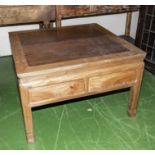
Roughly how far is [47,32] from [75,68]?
0.57m

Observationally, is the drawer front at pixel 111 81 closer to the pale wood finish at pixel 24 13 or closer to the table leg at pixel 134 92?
the table leg at pixel 134 92

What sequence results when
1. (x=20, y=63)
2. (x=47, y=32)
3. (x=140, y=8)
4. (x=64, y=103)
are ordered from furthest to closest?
(x=140, y=8) < (x=64, y=103) < (x=47, y=32) < (x=20, y=63)

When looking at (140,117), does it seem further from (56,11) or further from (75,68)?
(56,11)

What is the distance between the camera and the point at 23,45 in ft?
4.79

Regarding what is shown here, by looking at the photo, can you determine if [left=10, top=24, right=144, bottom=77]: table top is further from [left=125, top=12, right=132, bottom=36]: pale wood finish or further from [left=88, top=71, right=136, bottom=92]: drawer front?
[left=125, top=12, right=132, bottom=36]: pale wood finish

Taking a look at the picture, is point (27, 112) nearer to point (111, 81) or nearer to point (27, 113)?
point (27, 113)

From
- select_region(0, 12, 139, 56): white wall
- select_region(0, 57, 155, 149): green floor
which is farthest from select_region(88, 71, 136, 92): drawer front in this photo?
select_region(0, 12, 139, 56): white wall

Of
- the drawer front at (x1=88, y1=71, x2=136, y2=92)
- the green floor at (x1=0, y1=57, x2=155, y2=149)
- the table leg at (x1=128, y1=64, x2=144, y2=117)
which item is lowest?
the green floor at (x1=0, y1=57, x2=155, y2=149)

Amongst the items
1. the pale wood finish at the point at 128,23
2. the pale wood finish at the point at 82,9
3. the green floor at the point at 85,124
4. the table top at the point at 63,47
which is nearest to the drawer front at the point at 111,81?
the table top at the point at 63,47

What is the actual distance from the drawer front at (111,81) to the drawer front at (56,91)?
0.23ft

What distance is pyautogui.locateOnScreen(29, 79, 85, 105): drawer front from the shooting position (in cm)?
124

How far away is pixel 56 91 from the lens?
4.20 ft

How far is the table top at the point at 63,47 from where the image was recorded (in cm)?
127

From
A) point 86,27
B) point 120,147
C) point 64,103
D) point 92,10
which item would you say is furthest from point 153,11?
point 120,147
